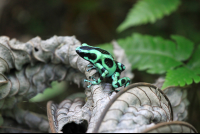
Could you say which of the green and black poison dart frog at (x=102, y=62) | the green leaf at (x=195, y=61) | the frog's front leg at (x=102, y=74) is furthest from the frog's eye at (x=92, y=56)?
the green leaf at (x=195, y=61)

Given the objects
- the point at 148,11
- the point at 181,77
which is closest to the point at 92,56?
the point at 181,77

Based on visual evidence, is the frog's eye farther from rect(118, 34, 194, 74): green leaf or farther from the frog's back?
rect(118, 34, 194, 74): green leaf

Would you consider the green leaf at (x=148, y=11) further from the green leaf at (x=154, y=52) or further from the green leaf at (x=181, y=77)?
the green leaf at (x=181, y=77)

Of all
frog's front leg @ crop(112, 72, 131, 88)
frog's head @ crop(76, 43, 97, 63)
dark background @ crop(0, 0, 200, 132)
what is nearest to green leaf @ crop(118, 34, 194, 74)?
frog's front leg @ crop(112, 72, 131, 88)

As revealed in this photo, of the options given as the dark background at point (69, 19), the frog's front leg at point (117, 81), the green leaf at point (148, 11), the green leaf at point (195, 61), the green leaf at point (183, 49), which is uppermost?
the dark background at point (69, 19)

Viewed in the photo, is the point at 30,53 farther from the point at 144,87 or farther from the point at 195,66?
the point at 195,66

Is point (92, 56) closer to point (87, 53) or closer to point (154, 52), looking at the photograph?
point (87, 53)

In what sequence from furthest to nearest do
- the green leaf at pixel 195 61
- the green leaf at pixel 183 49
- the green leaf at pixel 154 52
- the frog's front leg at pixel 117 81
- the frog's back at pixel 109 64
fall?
1. the green leaf at pixel 183 49
2. the green leaf at pixel 154 52
3. the green leaf at pixel 195 61
4. the frog's back at pixel 109 64
5. the frog's front leg at pixel 117 81
